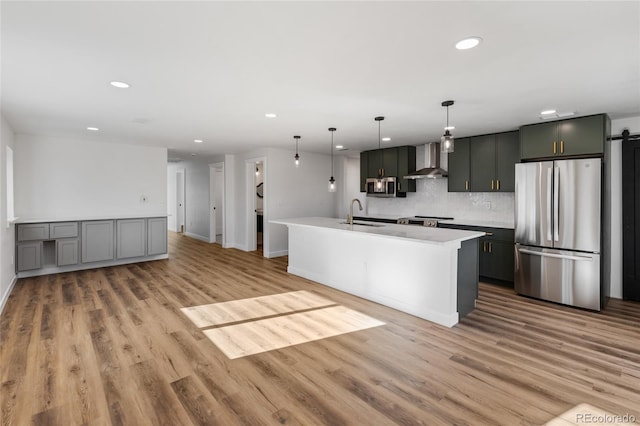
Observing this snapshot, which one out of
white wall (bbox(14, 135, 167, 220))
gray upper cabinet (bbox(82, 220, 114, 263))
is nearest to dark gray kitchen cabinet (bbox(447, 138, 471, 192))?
white wall (bbox(14, 135, 167, 220))

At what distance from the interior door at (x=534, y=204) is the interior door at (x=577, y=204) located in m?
0.07

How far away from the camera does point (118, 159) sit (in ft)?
20.1

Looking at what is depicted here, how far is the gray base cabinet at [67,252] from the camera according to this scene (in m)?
5.31

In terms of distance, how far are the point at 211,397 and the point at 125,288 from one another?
3197mm

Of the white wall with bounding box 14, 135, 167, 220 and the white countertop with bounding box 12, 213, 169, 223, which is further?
the white wall with bounding box 14, 135, 167, 220

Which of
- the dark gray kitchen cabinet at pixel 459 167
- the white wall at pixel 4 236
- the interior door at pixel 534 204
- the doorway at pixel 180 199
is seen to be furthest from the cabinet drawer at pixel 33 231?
the interior door at pixel 534 204

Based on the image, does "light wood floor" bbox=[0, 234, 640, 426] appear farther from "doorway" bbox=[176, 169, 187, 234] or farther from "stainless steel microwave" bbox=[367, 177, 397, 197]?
"doorway" bbox=[176, 169, 187, 234]

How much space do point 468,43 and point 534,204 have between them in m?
2.94

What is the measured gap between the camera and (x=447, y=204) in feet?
19.6

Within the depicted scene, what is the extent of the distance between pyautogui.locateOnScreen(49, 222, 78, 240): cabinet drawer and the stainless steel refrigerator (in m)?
7.01

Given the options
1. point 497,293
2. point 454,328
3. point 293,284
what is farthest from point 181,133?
point 497,293

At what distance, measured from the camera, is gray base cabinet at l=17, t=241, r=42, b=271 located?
494 cm

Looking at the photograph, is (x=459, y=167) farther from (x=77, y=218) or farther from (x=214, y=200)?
(x=77, y=218)

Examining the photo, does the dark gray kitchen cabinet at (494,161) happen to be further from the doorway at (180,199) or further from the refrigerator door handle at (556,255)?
the doorway at (180,199)
